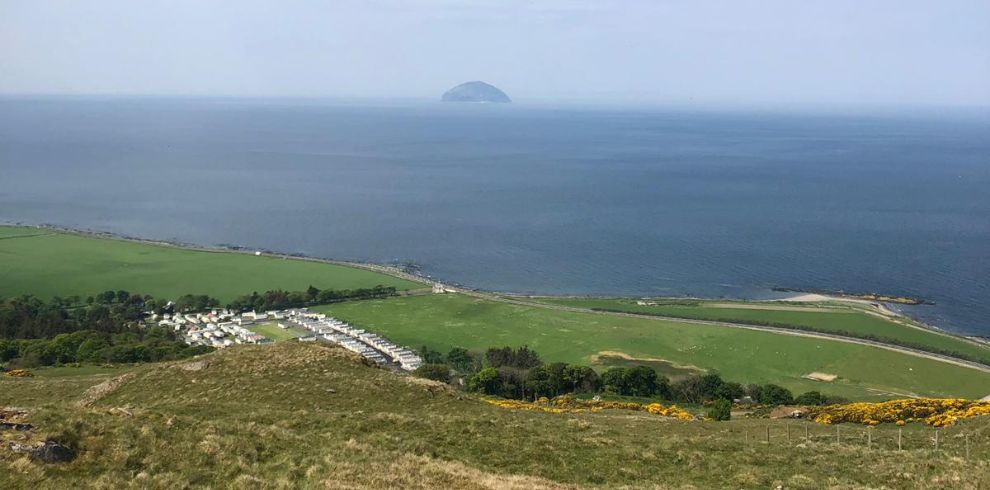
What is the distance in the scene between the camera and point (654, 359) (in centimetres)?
5969

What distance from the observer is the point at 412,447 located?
19.2 metres

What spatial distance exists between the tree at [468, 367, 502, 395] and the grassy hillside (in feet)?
51.1

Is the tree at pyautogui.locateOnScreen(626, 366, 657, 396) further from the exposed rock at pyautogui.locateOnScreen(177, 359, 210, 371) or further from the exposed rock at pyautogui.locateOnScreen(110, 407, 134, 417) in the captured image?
the exposed rock at pyautogui.locateOnScreen(110, 407, 134, 417)

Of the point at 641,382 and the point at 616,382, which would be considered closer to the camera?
the point at 641,382

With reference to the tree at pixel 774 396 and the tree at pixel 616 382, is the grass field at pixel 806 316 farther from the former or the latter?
the tree at pixel 616 382

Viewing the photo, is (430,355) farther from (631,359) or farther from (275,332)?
(631,359)

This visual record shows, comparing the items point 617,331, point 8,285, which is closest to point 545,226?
point 617,331

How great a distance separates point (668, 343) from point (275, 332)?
122ft

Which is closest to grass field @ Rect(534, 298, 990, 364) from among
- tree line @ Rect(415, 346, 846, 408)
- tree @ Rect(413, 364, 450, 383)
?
tree line @ Rect(415, 346, 846, 408)

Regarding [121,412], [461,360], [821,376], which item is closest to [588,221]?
[821,376]

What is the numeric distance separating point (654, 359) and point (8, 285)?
74.3 meters

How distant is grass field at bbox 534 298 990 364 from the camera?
65250 mm

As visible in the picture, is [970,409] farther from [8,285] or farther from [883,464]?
[8,285]

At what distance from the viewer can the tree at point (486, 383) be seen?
43.9 metres
